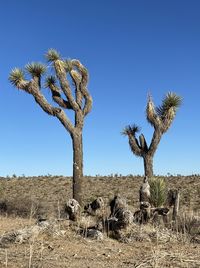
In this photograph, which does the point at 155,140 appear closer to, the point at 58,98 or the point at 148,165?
the point at 148,165

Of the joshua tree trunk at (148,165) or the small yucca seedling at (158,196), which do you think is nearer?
the small yucca seedling at (158,196)

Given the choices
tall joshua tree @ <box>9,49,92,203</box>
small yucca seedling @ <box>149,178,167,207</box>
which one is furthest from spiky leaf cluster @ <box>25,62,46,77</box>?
small yucca seedling @ <box>149,178,167,207</box>

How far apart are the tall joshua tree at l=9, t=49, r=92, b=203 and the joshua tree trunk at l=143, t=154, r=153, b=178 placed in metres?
2.79

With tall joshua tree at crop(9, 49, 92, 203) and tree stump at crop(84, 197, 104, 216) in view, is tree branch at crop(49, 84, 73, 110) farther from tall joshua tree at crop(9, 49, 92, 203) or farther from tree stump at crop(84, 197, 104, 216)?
tree stump at crop(84, 197, 104, 216)

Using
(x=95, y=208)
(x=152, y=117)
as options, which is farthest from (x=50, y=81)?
(x=95, y=208)

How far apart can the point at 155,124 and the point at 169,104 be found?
1.02 meters

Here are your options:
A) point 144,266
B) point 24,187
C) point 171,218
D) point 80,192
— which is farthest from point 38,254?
point 24,187

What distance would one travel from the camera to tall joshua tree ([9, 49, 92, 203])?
18.0m

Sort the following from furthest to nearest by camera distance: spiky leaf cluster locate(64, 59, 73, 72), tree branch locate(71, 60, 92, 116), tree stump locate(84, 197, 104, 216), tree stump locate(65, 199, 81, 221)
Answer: spiky leaf cluster locate(64, 59, 73, 72), tree branch locate(71, 60, 92, 116), tree stump locate(84, 197, 104, 216), tree stump locate(65, 199, 81, 221)

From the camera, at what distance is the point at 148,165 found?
1933 cm

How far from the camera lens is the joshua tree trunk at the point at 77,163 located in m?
17.9

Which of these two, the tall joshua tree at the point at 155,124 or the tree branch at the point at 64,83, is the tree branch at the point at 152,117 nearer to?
the tall joshua tree at the point at 155,124


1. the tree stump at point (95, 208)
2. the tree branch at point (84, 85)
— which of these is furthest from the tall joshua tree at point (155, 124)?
the tree stump at point (95, 208)

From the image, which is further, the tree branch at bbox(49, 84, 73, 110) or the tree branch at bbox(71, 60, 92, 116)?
the tree branch at bbox(49, 84, 73, 110)
